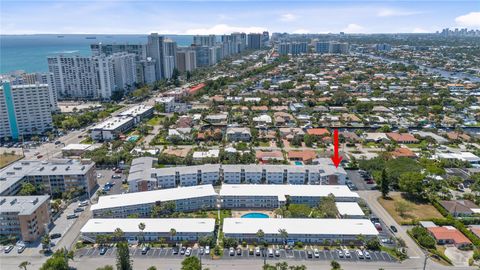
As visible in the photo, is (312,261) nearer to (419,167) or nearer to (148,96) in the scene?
(419,167)

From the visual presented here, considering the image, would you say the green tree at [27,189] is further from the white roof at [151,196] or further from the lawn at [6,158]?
the lawn at [6,158]

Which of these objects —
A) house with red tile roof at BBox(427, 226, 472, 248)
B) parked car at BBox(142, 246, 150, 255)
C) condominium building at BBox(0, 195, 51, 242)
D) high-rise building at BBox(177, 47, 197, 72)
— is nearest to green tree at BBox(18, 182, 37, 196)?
condominium building at BBox(0, 195, 51, 242)

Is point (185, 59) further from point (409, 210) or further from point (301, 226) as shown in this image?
point (301, 226)

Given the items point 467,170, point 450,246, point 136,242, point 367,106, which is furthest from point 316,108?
point 136,242

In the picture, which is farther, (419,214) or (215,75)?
(215,75)

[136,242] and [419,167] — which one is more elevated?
[419,167]

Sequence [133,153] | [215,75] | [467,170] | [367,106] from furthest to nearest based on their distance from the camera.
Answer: [215,75] → [367,106] → [133,153] → [467,170]

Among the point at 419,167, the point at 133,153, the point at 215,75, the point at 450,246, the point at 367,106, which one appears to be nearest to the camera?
the point at 450,246
